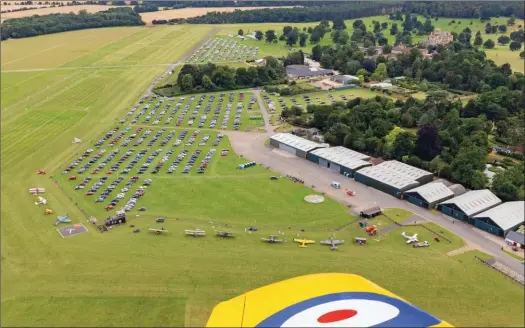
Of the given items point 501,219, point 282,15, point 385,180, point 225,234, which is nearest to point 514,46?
point 385,180

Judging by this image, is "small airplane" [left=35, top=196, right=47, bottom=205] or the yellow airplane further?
"small airplane" [left=35, top=196, right=47, bottom=205]

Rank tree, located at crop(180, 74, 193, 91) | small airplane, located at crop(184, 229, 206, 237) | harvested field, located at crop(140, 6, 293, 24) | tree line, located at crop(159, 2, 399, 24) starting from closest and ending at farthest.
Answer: small airplane, located at crop(184, 229, 206, 237) < tree, located at crop(180, 74, 193, 91) < harvested field, located at crop(140, 6, 293, 24) < tree line, located at crop(159, 2, 399, 24)

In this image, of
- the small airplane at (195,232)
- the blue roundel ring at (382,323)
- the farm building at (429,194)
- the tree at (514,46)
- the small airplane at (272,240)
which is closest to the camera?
the blue roundel ring at (382,323)

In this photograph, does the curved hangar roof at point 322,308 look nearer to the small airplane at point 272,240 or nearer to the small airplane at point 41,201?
the small airplane at point 272,240

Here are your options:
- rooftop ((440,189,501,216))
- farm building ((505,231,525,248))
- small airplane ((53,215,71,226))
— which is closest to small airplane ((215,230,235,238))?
small airplane ((53,215,71,226))

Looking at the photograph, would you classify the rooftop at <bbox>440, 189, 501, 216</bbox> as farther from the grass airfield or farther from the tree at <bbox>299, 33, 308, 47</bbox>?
the tree at <bbox>299, 33, 308, 47</bbox>

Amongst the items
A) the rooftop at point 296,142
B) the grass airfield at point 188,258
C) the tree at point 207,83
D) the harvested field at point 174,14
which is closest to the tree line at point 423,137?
the rooftop at point 296,142

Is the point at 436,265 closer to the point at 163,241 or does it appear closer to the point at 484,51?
the point at 163,241

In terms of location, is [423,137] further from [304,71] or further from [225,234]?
[304,71]
